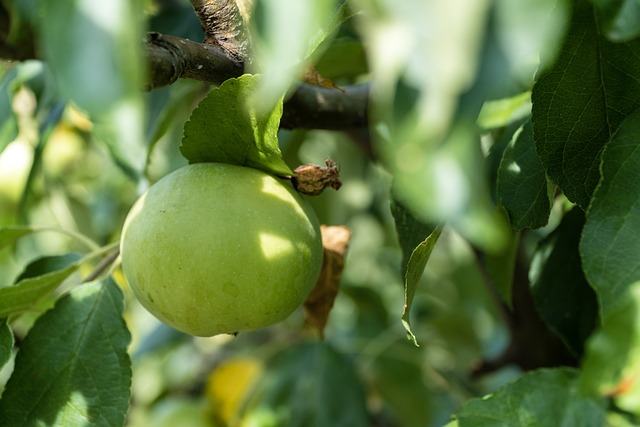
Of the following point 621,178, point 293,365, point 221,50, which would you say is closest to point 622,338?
point 621,178

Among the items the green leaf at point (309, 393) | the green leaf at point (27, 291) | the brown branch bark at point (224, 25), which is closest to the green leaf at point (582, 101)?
the brown branch bark at point (224, 25)

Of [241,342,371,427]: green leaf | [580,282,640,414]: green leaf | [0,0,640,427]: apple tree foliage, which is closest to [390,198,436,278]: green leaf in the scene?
[0,0,640,427]: apple tree foliage

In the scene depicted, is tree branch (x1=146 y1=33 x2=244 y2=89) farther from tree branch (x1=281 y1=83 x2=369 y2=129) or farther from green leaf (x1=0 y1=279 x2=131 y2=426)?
green leaf (x1=0 y1=279 x2=131 y2=426)

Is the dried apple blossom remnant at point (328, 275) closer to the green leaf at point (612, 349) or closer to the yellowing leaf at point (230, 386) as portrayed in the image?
the green leaf at point (612, 349)

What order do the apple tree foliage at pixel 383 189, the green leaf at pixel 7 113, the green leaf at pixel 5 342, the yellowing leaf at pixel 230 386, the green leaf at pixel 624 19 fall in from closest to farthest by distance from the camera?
1. the apple tree foliage at pixel 383 189
2. the green leaf at pixel 624 19
3. the green leaf at pixel 5 342
4. the green leaf at pixel 7 113
5. the yellowing leaf at pixel 230 386

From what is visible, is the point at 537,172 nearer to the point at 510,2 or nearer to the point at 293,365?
the point at 510,2

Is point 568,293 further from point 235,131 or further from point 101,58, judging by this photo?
point 101,58

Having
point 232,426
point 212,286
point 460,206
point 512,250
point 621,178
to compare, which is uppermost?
point 460,206
